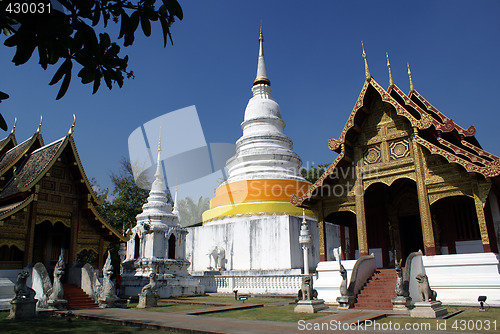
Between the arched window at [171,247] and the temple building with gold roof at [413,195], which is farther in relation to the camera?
the arched window at [171,247]

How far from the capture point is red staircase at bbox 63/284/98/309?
1300cm

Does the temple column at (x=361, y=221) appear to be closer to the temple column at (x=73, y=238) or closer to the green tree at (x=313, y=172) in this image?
the temple column at (x=73, y=238)

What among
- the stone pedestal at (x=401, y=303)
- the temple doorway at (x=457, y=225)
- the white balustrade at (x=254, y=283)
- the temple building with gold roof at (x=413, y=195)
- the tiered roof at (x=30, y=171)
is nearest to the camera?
the stone pedestal at (x=401, y=303)

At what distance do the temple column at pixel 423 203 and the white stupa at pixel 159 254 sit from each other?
12199mm

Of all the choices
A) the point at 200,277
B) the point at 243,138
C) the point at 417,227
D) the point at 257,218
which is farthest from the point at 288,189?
the point at 417,227

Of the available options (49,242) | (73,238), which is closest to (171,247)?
(49,242)

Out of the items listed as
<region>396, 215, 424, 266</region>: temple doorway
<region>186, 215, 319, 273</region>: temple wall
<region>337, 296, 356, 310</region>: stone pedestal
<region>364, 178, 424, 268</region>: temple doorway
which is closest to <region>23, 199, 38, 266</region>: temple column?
<region>337, 296, 356, 310</region>: stone pedestal

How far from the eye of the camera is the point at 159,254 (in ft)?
66.9

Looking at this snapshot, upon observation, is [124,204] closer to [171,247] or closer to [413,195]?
[171,247]

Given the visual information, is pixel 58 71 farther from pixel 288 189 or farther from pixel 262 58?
pixel 262 58

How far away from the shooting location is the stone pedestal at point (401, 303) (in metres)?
9.75

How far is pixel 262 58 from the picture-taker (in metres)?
30.1

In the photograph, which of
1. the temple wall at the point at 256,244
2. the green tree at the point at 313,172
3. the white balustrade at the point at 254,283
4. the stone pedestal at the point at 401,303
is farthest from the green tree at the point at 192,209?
the stone pedestal at the point at 401,303

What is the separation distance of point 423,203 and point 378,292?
3.01m
